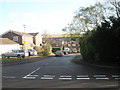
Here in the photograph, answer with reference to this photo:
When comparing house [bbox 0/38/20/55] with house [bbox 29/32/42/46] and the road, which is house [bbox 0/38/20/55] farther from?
the road

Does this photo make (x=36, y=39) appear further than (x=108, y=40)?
Yes

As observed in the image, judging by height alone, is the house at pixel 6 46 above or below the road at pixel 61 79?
above

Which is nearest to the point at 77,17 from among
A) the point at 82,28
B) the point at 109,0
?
the point at 82,28

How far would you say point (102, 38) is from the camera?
56.6 ft

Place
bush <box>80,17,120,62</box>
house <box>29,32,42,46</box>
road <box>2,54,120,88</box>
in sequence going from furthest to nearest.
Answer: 1. house <box>29,32,42,46</box>
2. bush <box>80,17,120,62</box>
3. road <box>2,54,120,88</box>

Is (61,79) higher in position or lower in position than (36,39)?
lower

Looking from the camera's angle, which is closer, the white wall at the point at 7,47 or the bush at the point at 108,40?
the bush at the point at 108,40

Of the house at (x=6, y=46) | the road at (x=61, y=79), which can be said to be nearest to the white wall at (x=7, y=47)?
the house at (x=6, y=46)

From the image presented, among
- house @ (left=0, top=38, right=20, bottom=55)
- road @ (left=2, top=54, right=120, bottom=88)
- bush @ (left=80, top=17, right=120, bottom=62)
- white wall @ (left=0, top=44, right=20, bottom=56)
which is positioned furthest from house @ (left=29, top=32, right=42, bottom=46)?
road @ (left=2, top=54, right=120, bottom=88)

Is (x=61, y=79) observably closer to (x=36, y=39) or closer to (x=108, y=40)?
(x=108, y=40)

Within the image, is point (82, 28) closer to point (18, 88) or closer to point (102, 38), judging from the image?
point (102, 38)

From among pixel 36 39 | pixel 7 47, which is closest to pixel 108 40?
pixel 7 47

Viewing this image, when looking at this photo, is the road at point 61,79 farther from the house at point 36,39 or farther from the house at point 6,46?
the house at point 36,39

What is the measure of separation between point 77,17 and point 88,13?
3361 mm
